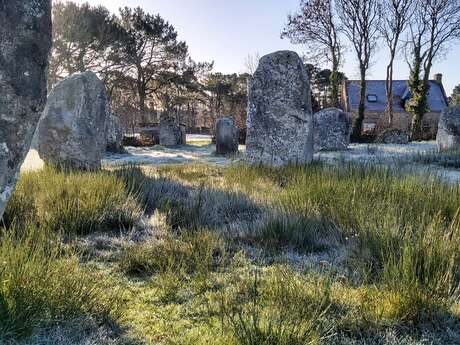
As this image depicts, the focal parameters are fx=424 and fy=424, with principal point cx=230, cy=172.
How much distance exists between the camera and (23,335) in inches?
68.7

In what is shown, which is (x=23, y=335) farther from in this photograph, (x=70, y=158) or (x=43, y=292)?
(x=70, y=158)

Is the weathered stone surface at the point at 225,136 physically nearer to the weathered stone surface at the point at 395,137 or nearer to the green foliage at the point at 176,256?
the weathered stone surface at the point at 395,137

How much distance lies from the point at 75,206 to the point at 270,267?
1984mm

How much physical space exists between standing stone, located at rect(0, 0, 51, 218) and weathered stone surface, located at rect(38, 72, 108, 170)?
5.73 metres

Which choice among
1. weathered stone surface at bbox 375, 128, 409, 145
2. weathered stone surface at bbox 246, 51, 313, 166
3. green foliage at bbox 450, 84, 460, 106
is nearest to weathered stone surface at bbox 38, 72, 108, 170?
weathered stone surface at bbox 246, 51, 313, 166

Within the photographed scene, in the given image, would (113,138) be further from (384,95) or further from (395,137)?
(384,95)

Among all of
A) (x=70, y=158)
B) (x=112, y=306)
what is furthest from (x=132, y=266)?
(x=70, y=158)

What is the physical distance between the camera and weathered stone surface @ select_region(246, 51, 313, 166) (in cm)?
770

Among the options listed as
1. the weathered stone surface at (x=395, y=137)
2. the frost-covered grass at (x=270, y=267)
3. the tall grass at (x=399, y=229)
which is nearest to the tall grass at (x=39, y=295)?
the frost-covered grass at (x=270, y=267)

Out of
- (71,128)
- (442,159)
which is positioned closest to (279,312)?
(71,128)

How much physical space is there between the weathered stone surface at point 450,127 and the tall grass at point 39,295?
43.9 feet

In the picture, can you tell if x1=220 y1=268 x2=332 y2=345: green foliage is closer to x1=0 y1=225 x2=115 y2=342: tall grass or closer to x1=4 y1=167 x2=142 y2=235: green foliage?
x1=0 y1=225 x2=115 y2=342: tall grass

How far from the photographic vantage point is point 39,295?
1.90 m

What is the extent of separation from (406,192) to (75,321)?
3.21m
